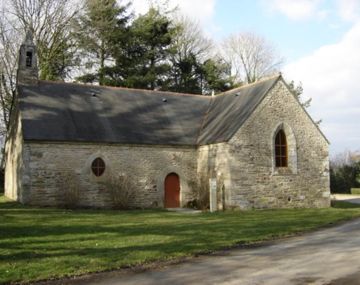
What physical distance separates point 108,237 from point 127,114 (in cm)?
1300

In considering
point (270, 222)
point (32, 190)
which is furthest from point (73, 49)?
point (270, 222)

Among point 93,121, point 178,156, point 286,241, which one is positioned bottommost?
point 286,241

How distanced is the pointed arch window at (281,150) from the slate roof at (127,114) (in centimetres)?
227

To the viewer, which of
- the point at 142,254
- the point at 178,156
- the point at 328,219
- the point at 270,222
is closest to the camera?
the point at 142,254

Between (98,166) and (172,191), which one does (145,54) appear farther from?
Result: (98,166)

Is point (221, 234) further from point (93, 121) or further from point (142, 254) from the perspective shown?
point (93, 121)

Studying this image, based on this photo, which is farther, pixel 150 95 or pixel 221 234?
pixel 150 95

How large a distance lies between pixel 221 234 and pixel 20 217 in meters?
7.28

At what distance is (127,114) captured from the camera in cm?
2412

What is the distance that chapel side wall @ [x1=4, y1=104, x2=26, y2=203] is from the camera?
20.8m

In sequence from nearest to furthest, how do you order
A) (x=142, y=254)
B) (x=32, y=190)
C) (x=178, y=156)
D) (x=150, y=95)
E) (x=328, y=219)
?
(x=142, y=254)
(x=328, y=219)
(x=32, y=190)
(x=178, y=156)
(x=150, y=95)

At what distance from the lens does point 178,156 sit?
23.5 metres

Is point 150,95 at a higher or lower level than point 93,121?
higher

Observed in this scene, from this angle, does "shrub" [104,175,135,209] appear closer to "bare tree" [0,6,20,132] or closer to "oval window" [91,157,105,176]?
"oval window" [91,157,105,176]
